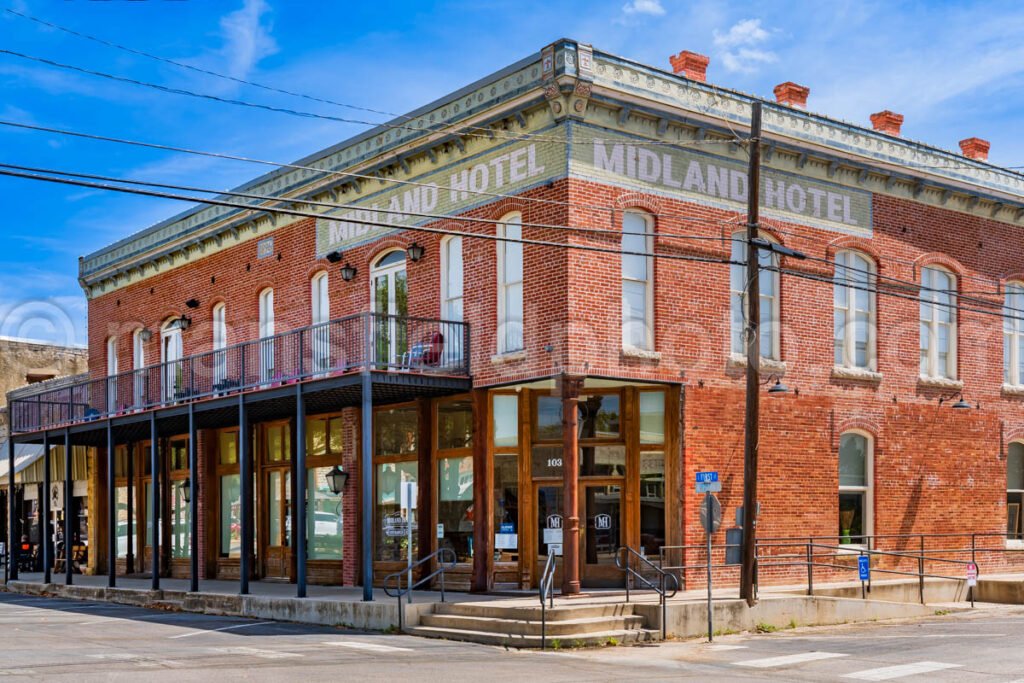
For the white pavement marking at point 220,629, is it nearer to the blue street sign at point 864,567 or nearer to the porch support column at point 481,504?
the porch support column at point 481,504

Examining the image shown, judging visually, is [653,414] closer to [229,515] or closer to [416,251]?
[416,251]

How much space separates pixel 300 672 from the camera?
1480 centimetres

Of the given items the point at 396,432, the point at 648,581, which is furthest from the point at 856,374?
the point at 396,432

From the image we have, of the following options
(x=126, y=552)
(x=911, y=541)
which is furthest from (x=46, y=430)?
(x=911, y=541)

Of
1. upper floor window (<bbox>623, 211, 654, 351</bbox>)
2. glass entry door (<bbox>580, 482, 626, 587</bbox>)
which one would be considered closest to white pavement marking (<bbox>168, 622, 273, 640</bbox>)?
glass entry door (<bbox>580, 482, 626, 587</bbox>)

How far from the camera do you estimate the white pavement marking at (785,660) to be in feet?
53.3

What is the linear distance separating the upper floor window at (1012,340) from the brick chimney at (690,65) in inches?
379

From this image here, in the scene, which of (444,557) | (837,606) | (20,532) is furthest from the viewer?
(20,532)

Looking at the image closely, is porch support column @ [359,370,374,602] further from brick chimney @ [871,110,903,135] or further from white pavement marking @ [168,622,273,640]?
brick chimney @ [871,110,903,135]

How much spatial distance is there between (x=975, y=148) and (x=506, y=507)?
14425 mm

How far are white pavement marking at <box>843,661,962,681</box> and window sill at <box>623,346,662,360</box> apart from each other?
7.36 metres

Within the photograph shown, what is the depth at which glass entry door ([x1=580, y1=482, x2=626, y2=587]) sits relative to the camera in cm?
2228

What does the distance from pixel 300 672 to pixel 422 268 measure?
Result: 11.0 meters

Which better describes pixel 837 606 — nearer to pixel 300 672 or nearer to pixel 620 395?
pixel 620 395
